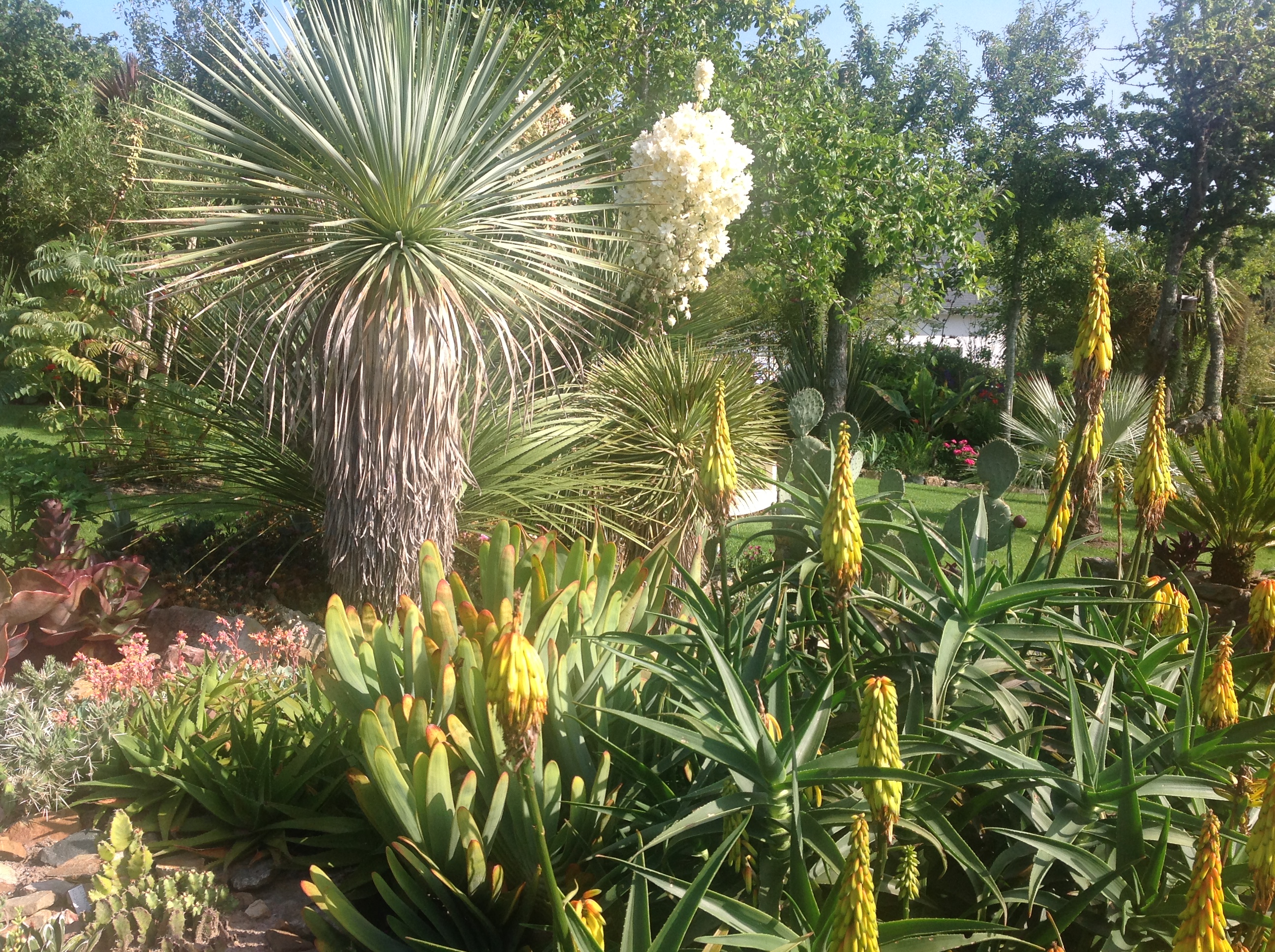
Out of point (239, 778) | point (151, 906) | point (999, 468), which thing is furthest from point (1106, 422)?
point (151, 906)

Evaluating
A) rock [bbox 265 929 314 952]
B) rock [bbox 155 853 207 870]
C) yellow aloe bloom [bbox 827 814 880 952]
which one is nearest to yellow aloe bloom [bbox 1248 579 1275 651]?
yellow aloe bloom [bbox 827 814 880 952]

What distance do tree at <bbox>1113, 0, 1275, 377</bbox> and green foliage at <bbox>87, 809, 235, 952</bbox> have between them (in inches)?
634

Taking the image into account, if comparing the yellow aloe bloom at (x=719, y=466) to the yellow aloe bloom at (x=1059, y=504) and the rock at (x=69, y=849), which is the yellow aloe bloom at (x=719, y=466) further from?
the rock at (x=69, y=849)

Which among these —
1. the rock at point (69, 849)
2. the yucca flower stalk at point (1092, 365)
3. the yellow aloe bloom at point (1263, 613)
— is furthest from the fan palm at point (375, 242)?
the yellow aloe bloom at point (1263, 613)

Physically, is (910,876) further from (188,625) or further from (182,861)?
(188,625)

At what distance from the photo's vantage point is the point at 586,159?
5.27m

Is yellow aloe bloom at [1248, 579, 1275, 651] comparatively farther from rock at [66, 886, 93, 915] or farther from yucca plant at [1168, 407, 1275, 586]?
yucca plant at [1168, 407, 1275, 586]

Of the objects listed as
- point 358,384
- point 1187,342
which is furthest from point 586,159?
point 1187,342

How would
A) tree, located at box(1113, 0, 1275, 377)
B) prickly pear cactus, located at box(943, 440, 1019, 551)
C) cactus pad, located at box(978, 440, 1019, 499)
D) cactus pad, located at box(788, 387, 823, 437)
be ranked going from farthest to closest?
1. tree, located at box(1113, 0, 1275, 377)
2. cactus pad, located at box(788, 387, 823, 437)
3. cactus pad, located at box(978, 440, 1019, 499)
4. prickly pear cactus, located at box(943, 440, 1019, 551)

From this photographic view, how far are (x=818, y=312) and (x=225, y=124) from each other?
10.2 meters

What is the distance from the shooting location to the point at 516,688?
161 centimetres

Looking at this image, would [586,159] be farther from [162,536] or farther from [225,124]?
[162,536]

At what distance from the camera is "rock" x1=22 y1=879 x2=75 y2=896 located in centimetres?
250

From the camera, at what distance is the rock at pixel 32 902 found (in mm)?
2404
